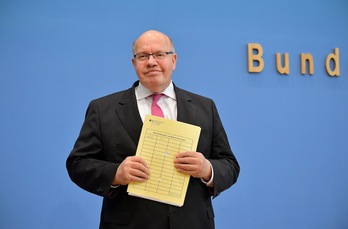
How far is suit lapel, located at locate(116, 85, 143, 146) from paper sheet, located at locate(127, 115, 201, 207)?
14cm

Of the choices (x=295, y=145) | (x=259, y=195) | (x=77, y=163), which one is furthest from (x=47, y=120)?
(x=295, y=145)

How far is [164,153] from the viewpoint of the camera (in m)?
1.31

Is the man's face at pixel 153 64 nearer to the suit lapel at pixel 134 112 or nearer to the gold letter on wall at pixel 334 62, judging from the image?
the suit lapel at pixel 134 112

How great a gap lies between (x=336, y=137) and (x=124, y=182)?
231 cm

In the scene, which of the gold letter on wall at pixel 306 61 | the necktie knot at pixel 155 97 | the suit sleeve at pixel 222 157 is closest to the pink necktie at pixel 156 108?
the necktie knot at pixel 155 97

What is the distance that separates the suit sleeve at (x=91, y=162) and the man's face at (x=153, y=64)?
241 millimetres

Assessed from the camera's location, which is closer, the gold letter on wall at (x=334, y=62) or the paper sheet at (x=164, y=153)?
the paper sheet at (x=164, y=153)

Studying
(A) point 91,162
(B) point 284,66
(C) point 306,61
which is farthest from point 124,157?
(C) point 306,61

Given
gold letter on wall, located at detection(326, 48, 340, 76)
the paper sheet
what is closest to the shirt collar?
the paper sheet

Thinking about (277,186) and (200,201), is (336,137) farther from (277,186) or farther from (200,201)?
(200,201)

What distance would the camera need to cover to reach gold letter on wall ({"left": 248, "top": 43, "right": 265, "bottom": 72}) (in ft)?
9.19

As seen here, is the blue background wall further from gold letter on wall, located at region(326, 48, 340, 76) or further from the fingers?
the fingers

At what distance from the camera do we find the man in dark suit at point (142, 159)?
1339 millimetres

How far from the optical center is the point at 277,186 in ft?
9.43
